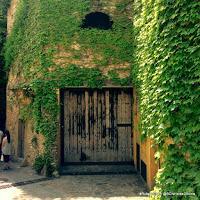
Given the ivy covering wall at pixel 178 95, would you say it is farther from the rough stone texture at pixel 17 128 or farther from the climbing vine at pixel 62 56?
the rough stone texture at pixel 17 128

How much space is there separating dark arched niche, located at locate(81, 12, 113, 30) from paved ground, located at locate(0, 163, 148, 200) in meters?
5.79

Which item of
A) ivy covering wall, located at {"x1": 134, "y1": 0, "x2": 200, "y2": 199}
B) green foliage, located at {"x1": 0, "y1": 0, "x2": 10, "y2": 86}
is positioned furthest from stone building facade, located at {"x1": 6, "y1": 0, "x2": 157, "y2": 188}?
ivy covering wall, located at {"x1": 134, "y1": 0, "x2": 200, "y2": 199}

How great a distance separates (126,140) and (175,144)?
19.7 ft

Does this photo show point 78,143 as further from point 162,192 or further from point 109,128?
A: point 162,192

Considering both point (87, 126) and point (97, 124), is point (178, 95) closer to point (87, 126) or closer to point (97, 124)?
point (97, 124)

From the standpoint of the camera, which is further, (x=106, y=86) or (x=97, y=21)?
(x=97, y=21)

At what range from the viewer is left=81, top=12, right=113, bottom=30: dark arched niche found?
41.3 ft

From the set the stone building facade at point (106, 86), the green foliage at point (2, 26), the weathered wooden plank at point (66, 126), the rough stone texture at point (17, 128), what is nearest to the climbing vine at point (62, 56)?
the stone building facade at point (106, 86)

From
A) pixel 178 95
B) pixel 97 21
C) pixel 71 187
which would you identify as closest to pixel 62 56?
pixel 97 21

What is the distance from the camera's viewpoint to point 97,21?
1274 centimetres

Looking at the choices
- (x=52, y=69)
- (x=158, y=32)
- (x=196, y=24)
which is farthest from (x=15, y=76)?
(x=196, y=24)

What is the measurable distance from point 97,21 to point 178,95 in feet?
24.4

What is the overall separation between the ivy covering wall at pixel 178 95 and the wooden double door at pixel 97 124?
5.21 m

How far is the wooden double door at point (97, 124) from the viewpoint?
12.1m
